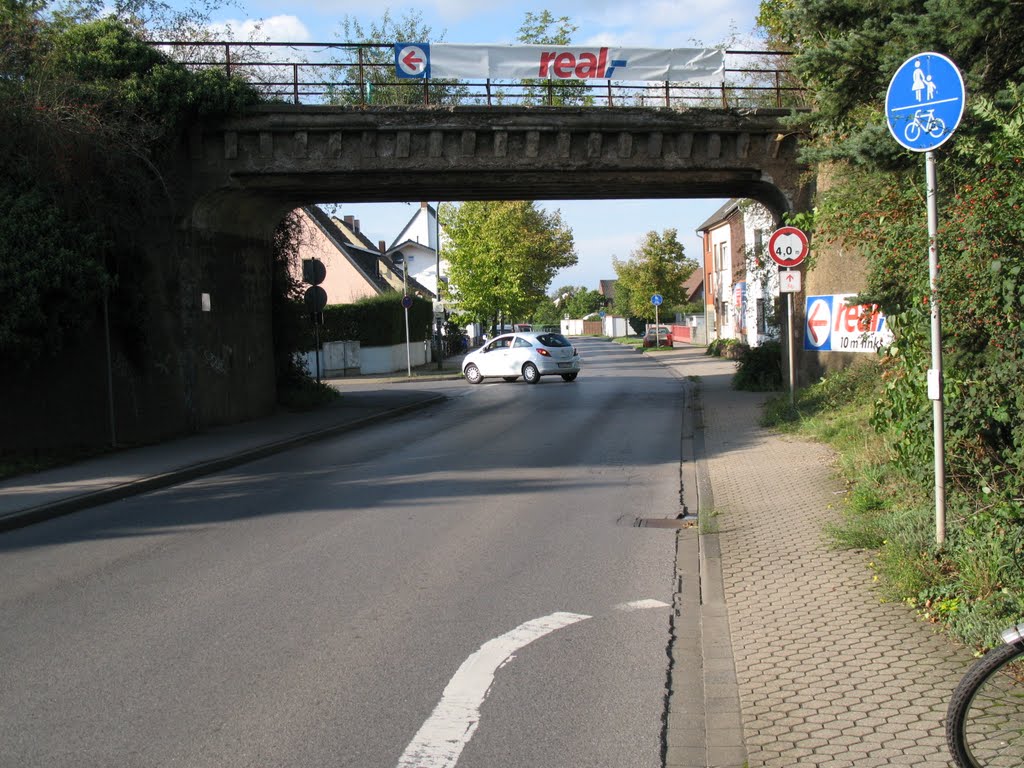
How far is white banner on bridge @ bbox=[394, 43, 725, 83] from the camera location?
1891 cm

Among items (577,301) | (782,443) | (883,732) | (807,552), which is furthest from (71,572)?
(577,301)

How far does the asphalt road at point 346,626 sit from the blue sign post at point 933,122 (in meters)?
1.99

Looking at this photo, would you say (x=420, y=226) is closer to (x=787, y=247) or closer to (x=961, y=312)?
(x=787, y=247)

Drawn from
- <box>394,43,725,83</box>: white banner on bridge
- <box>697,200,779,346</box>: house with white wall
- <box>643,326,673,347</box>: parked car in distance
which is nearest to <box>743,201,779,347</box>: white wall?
<box>697,200,779,346</box>: house with white wall

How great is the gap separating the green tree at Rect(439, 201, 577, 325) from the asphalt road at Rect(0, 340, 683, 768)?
34.3m

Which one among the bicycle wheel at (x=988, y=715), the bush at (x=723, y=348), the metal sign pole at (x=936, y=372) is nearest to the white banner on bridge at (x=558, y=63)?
the metal sign pole at (x=936, y=372)

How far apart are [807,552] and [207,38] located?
708 inches

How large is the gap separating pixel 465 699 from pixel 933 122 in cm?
435

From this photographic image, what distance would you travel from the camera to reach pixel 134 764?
13.2 ft

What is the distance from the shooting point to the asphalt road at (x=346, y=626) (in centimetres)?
429

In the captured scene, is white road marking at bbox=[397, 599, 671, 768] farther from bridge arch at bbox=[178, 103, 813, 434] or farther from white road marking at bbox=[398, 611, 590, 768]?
bridge arch at bbox=[178, 103, 813, 434]

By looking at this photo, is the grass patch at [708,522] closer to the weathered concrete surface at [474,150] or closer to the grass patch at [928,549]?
the grass patch at [928,549]

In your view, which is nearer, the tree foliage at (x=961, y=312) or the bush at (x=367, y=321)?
the tree foliage at (x=961, y=312)

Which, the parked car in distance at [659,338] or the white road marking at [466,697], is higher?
the parked car in distance at [659,338]
